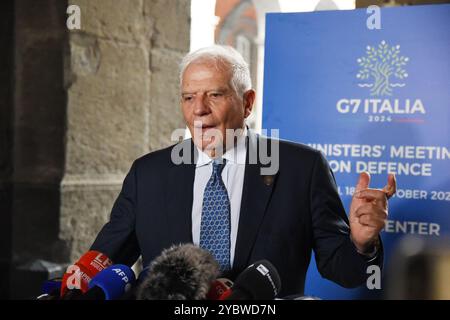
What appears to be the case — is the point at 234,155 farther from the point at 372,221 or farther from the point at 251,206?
the point at 372,221

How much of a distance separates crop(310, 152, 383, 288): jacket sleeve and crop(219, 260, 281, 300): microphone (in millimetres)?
469

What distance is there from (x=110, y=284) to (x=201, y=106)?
0.76m

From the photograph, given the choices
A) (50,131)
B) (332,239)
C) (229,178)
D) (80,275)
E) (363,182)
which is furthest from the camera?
(50,131)

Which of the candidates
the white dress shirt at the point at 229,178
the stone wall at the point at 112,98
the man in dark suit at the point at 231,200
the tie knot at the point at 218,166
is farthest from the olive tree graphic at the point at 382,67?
the stone wall at the point at 112,98

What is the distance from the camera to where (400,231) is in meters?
2.96

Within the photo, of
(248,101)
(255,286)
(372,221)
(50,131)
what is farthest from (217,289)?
(50,131)

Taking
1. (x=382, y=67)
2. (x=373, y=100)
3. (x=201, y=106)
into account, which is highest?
(x=382, y=67)

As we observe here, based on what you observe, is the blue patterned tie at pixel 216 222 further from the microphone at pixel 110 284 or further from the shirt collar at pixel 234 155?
the microphone at pixel 110 284

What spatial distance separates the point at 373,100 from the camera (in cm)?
297

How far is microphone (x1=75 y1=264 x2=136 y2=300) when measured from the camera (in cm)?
163

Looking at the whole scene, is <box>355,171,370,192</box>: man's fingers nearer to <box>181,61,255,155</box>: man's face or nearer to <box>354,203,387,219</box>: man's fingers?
<box>354,203,387,219</box>: man's fingers

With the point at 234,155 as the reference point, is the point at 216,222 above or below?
below

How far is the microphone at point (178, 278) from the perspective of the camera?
145 cm

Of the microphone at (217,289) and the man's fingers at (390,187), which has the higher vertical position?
the man's fingers at (390,187)
